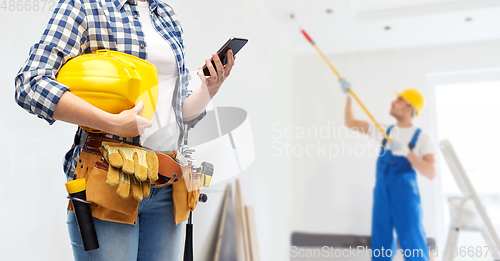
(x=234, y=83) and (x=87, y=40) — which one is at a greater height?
(x=234, y=83)

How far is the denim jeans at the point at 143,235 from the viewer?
1.56 ft

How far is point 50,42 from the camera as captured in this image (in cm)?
45

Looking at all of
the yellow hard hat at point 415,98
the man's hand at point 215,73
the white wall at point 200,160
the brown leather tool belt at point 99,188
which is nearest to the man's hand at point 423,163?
the yellow hard hat at point 415,98

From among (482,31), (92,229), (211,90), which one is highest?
(482,31)

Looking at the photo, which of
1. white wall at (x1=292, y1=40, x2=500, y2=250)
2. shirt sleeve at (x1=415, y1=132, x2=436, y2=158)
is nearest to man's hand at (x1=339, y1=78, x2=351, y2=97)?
white wall at (x1=292, y1=40, x2=500, y2=250)

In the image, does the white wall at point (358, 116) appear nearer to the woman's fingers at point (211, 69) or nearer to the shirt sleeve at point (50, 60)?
the woman's fingers at point (211, 69)

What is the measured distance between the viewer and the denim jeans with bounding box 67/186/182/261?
1.56 ft

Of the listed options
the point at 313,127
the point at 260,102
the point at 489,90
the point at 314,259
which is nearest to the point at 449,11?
the point at 489,90

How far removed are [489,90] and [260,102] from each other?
192cm

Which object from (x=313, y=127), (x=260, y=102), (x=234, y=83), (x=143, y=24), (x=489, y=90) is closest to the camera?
(x=143, y=24)

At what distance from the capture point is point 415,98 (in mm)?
2553

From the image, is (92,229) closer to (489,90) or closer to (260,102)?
(260,102)

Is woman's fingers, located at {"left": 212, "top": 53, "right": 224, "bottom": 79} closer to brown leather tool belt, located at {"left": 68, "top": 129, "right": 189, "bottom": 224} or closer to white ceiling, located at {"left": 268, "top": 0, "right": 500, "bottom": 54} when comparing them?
brown leather tool belt, located at {"left": 68, "top": 129, "right": 189, "bottom": 224}

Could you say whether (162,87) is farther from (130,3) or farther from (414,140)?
(414,140)
